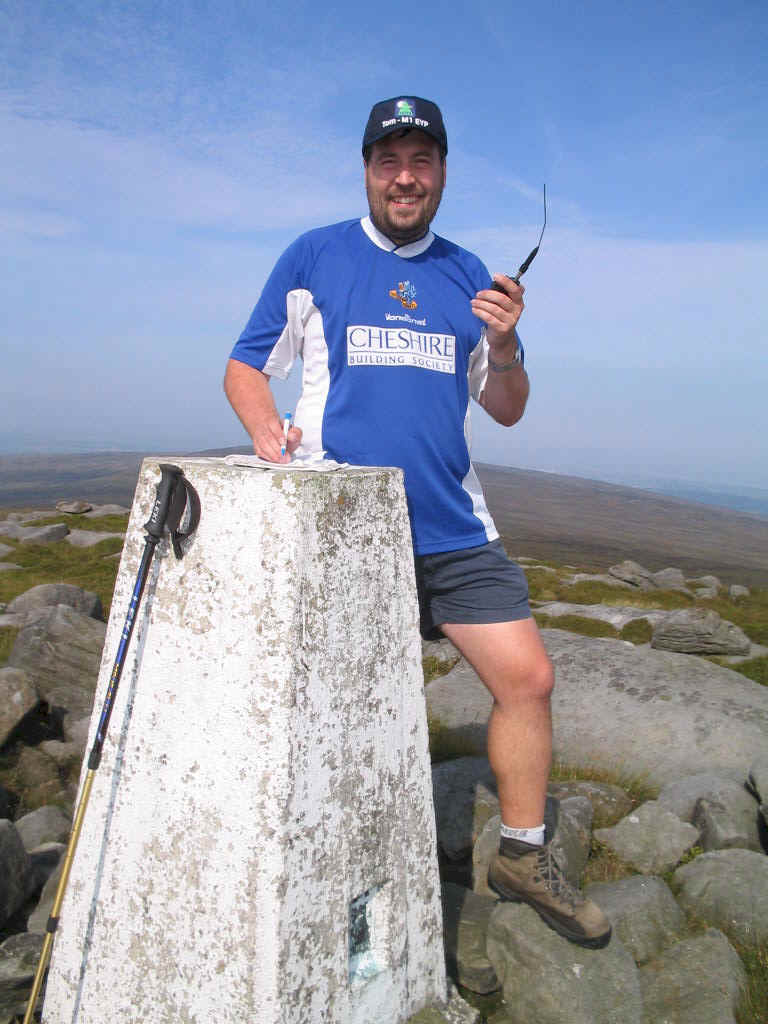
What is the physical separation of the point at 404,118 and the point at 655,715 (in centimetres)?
632

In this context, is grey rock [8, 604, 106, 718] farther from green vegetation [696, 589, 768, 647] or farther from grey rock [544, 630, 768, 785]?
green vegetation [696, 589, 768, 647]

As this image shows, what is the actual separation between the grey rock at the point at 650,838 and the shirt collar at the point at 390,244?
4.02 m

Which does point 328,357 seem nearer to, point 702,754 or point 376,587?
point 376,587

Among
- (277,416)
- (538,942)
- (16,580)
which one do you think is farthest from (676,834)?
(16,580)

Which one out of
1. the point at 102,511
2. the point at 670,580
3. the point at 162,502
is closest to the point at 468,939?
the point at 162,502

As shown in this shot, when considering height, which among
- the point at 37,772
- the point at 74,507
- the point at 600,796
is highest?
the point at 600,796

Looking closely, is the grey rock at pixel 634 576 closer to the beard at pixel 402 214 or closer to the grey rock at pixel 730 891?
the grey rock at pixel 730 891

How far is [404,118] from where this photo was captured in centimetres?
379

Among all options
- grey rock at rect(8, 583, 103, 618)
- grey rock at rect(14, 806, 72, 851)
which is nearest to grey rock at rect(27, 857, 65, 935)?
grey rock at rect(14, 806, 72, 851)

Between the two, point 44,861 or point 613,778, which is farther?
point 613,778

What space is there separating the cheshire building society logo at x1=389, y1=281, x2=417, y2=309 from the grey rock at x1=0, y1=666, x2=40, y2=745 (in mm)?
5326

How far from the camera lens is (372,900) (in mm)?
3170

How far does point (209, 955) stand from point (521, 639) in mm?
1930

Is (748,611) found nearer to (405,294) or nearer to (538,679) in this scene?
(538,679)
